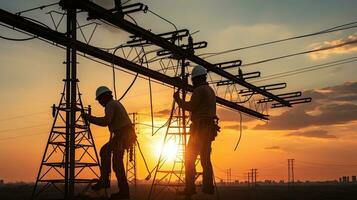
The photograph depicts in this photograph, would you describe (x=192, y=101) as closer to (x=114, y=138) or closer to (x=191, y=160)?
(x=191, y=160)

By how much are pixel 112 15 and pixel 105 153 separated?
26.2 feet

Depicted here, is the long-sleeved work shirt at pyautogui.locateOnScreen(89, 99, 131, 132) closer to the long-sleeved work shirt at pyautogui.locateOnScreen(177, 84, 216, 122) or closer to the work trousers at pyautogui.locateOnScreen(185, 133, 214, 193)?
the long-sleeved work shirt at pyautogui.locateOnScreen(177, 84, 216, 122)

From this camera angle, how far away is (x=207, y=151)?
1154 cm

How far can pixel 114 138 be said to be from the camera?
1162 centimetres

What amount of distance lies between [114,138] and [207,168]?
2263mm

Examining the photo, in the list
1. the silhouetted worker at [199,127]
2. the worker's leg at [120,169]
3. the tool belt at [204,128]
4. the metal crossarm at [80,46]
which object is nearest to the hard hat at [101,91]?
the worker's leg at [120,169]

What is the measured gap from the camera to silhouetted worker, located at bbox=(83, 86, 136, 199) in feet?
37.0

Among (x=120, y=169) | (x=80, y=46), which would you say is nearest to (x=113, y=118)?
(x=120, y=169)

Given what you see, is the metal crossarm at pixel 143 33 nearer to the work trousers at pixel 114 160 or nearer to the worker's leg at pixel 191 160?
the work trousers at pixel 114 160

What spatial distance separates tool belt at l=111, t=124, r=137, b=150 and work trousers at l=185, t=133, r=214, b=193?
1377mm

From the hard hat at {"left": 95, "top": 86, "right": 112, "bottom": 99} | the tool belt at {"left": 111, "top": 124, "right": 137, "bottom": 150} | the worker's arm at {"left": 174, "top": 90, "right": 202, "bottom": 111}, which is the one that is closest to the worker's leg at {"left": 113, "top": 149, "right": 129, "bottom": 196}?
the tool belt at {"left": 111, "top": 124, "right": 137, "bottom": 150}

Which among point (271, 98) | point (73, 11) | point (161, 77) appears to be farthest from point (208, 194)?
point (271, 98)

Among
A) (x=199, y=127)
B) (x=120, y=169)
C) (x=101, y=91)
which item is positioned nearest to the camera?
(x=120, y=169)

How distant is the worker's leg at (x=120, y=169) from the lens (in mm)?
11134
